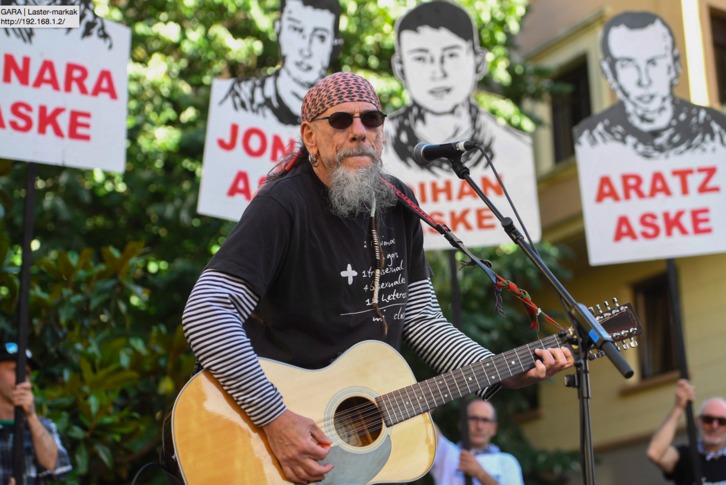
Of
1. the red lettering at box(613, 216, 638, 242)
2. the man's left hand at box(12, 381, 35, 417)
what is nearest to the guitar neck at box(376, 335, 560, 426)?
the man's left hand at box(12, 381, 35, 417)

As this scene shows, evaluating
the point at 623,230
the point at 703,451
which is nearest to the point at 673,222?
the point at 623,230

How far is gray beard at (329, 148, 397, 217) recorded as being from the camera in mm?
3916

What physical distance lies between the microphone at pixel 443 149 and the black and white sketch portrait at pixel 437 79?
2.99 metres

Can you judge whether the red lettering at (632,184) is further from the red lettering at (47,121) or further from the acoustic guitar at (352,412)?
the red lettering at (47,121)

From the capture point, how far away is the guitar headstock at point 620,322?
12.6ft

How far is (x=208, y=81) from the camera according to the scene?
1314 cm

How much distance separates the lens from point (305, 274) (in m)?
3.85

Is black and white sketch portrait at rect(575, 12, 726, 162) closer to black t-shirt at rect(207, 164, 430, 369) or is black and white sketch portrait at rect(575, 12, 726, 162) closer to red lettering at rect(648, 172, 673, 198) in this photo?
red lettering at rect(648, 172, 673, 198)

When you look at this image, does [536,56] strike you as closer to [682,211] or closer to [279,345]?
[682,211]

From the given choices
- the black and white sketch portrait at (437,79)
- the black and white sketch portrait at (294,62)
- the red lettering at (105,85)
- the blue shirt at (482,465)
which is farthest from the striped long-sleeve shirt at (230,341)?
the blue shirt at (482,465)

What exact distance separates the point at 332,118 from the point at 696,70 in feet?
38.0

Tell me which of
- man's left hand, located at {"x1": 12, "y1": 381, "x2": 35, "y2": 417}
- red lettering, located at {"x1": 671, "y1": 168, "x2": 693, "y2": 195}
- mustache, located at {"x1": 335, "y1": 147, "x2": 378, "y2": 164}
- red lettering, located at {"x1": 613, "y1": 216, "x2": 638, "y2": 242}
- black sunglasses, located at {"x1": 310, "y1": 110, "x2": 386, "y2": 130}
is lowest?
man's left hand, located at {"x1": 12, "y1": 381, "x2": 35, "y2": 417}

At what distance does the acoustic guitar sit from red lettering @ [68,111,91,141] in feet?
8.99

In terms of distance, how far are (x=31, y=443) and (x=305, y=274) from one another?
10.5ft
